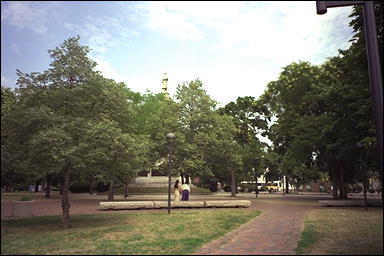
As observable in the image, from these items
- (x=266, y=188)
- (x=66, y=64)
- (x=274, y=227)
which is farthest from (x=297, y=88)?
(x=266, y=188)

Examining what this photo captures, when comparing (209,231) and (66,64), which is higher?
(66,64)

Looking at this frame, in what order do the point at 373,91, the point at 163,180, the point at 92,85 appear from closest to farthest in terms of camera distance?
the point at 373,91 → the point at 92,85 → the point at 163,180

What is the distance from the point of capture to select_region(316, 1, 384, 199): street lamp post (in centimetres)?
602

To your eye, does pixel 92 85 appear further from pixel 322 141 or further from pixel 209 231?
pixel 322 141

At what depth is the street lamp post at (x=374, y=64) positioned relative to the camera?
6023 mm

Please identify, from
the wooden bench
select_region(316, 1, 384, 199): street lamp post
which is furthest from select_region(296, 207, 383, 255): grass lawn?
the wooden bench

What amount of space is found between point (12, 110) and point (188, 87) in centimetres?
2141

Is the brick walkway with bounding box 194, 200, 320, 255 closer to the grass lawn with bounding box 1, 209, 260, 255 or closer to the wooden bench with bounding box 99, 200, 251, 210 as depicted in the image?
the grass lawn with bounding box 1, 209, 260, 255

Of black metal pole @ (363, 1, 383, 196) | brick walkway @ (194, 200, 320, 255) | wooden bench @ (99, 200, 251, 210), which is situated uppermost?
black metal pole @ (363, 1, 383, 196)

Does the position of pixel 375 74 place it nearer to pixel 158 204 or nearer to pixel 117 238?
pixel 117 238

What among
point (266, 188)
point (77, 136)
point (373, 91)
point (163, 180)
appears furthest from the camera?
point (266, 188)

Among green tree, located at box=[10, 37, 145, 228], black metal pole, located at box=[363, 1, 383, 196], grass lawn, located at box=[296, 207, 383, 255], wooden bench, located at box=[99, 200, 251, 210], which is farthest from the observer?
wooden bench, located at box=[99, 200, 251, 210]

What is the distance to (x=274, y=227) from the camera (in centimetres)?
1214

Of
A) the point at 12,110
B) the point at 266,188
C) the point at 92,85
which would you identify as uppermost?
the point at 92,85
